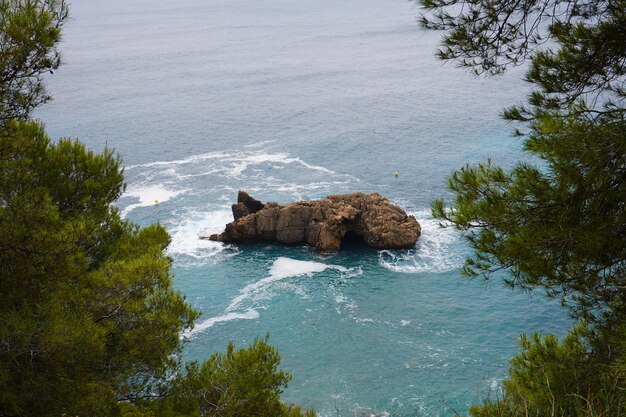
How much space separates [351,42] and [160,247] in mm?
143844

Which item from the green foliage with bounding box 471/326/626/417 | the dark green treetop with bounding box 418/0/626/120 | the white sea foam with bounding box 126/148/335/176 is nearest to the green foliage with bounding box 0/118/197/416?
the green foliage with bounding box 471/326/626/417

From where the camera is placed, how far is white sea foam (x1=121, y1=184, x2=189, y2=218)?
59062mm

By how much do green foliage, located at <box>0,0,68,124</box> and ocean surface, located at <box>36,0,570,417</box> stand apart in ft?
26.0

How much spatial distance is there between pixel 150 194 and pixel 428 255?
3024 cm

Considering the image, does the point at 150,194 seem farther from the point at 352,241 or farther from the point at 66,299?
the point at 66,299

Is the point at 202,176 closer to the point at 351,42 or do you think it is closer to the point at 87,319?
the point at 87,319

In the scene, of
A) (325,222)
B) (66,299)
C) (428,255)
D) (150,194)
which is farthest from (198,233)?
(66,299)

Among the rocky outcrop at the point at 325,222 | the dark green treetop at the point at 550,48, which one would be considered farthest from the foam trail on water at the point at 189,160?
the dark green treetop at the point at 550,48

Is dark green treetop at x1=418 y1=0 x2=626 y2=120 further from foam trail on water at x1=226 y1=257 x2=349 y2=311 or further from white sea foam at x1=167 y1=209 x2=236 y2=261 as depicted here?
white sea foam at x1=167 y1=209 x2=236 y2=261

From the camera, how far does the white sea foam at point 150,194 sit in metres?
59.1

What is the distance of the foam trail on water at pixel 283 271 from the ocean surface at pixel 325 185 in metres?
0.17

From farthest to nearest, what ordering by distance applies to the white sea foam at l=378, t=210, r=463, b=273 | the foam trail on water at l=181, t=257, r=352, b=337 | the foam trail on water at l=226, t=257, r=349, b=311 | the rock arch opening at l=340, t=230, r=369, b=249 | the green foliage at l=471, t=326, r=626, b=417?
the rock arch opening at l=340, t=230, r=369, b=249
the white sea foam at l=378, t=210, r=463, b=273
the foam trail on water at l=226, t=257, r=349, b=311
the foam trail on water at l=181, t=257, r=352, b=337
the green foliage at l=471, t=326, r=626, b=417

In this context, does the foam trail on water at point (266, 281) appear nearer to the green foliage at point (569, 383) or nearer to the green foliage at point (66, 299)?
the green foliage at point (66, 299)

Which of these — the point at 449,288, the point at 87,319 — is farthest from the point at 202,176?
the point at 87,319
